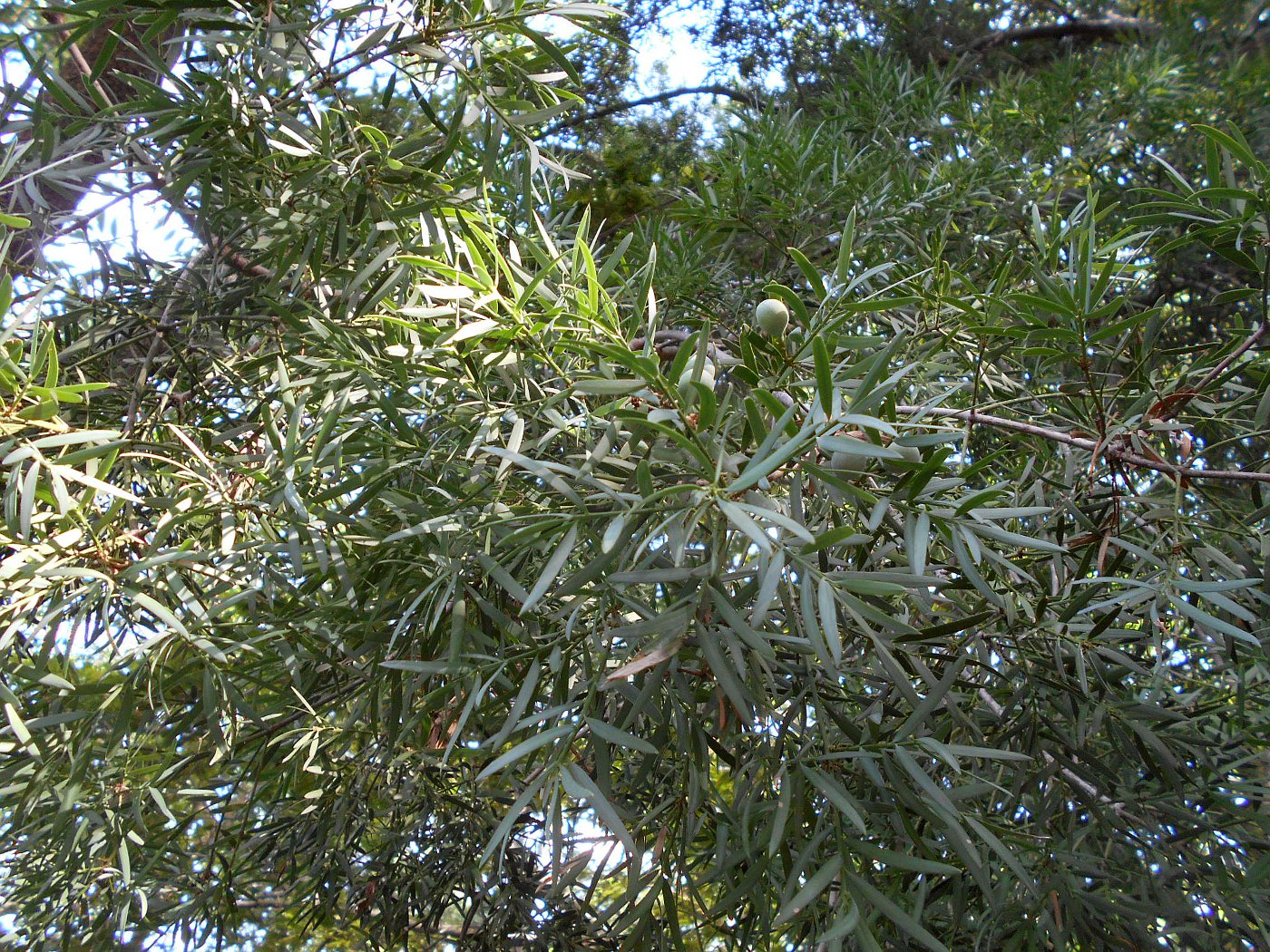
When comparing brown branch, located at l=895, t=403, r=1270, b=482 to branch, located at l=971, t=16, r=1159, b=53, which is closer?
brown branch, located at l=895, t=403, r=1270, b=482

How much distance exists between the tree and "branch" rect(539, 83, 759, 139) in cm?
187

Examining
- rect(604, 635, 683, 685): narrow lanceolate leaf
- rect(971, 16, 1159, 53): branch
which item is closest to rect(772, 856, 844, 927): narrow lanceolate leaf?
rect(604, 635, 683, 685): narrow lanceolate leaf

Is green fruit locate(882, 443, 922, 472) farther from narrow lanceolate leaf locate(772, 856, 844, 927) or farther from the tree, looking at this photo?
narrow lanceolate leaf locate(772, 856, 844, 927)

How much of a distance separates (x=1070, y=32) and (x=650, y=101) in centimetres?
179

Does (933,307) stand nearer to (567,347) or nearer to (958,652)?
(958,652)

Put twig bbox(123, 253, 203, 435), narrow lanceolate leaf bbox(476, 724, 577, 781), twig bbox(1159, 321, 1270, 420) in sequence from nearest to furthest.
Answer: narrow lanceolate leaf bbox(476, 724, 577, 781)
twig bbox(1159, 321, 1270, 420)
twig bbox(123, 253, 203, 435)

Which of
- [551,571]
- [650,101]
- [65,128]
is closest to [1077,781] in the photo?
[551,571]

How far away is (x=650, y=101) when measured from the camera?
3.99 metres

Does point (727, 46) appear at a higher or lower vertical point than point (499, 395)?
higher

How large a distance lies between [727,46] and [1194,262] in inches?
85.4

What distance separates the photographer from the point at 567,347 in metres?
1.22

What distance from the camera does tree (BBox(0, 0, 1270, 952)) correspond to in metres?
1.09

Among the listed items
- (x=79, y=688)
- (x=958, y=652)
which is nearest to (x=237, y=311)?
(x=79, y=688)

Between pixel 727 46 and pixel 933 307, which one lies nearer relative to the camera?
pixel 933 307
